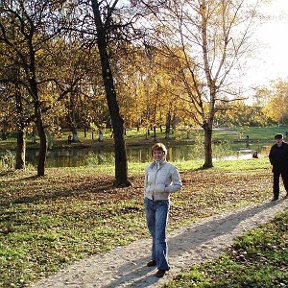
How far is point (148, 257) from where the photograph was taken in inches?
310

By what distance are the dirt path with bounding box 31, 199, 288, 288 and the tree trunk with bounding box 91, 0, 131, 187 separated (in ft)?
19.3

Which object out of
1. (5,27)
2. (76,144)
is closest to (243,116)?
(5,27)

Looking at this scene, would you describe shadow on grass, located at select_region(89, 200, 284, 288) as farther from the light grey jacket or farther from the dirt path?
the light grey jacket

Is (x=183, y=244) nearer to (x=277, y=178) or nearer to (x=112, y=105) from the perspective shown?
(x=277, y=178)

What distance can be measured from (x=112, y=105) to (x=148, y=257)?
29.7ft

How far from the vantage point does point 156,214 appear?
6.79m

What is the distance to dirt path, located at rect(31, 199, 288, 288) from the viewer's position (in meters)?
6.73

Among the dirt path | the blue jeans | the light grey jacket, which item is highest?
the light grey jacket

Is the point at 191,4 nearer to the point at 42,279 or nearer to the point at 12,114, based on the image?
the point at 12,114

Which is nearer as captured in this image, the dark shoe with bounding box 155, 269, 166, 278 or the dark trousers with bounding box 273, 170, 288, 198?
the dark shoe with bounding box 155, 269, 166, 278

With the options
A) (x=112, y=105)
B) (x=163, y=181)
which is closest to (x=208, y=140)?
(x=112, y=105)

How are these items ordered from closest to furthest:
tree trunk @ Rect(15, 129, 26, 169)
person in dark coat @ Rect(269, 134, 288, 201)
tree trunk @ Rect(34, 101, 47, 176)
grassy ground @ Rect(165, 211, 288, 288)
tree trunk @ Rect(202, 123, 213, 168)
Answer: grassy ground @ Rect(165, 211, 288, 288), person in dark coat @ Rect(269, 134, 288, 201), tree trunk @ Rect(34, 101, 47, 176), tree trunk @ Rect(15, 129, 26, 169), tree trunk @ Rect(202, 123, 213, 168)

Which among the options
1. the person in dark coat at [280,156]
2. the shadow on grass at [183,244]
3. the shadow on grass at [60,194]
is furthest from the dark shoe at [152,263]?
the shadow on grass at [60,194]

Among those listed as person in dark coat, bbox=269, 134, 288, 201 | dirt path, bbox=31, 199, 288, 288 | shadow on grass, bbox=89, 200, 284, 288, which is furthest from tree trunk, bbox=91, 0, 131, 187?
person in dark coat, bbox=269, 134, 288, 201
